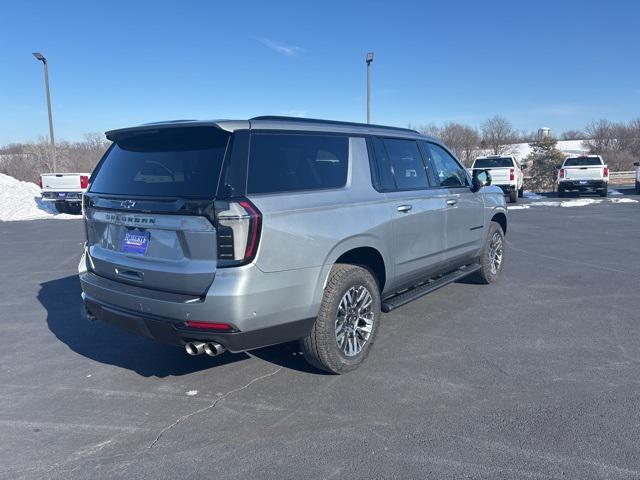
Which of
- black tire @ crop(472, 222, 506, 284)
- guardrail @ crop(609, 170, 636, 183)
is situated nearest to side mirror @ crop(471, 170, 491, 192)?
black tire @ crop(472, 222, 506, 284)

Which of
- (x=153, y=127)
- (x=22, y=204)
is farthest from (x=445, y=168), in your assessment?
(x=22, y=204)

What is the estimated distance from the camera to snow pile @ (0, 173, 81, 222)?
683 inches

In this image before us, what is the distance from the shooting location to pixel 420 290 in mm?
5000

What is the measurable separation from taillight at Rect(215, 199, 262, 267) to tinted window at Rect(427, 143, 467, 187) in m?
2.89

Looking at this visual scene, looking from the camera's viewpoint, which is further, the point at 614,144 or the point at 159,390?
the point at 614,144

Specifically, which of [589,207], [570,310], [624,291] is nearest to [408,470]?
[570,310]

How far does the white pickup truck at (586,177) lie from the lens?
2061 centimetres

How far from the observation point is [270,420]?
3.35 m

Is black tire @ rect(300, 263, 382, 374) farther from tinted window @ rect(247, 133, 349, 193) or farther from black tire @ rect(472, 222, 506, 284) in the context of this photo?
black tire @ rect(472, 222, 506, 284)

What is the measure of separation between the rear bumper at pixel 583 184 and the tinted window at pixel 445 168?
17407 millimetres

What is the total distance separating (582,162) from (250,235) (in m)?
22.4

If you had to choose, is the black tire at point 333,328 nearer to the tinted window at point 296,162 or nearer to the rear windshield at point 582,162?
the tinted window at point 296,162

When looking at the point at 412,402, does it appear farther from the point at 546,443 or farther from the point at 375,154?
the point at 375,154

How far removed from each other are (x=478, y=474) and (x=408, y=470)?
379 millimetres
